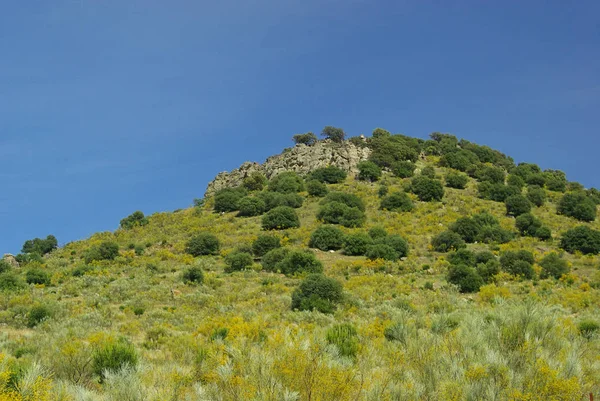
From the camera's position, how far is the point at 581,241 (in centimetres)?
3691

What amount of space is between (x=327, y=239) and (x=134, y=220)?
29.8m

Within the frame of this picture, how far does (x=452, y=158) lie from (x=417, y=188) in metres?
17.7

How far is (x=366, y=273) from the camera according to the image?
30625 millimetres

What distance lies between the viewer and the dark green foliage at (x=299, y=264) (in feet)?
100

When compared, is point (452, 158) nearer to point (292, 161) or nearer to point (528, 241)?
point (292, 161)

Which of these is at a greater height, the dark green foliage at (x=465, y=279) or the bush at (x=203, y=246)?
the bush at (x=203, y=246)

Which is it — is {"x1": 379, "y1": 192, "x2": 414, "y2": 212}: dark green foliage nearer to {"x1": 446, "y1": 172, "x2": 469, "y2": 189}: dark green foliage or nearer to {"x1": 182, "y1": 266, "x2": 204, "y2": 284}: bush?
{"x1": 446, "y1": 172, "x2": 469, "y2": 189}: dark green foliage

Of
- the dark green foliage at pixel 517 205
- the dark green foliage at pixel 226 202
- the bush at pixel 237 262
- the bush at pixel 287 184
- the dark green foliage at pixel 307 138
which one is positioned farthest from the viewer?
the dark green foliage at pixel 307 138

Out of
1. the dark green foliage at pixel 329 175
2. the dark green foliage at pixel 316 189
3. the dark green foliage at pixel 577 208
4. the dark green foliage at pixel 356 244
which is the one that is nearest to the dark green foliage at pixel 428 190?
the dark green foliage at pixel 329 175

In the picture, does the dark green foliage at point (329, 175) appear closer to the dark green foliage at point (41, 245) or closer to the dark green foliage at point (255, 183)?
the dark green foliage at point (255, 183)

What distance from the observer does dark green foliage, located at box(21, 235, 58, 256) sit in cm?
5734

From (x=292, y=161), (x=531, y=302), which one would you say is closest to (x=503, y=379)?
(x=531, y=302)

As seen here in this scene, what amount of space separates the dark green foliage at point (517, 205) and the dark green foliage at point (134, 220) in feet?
139

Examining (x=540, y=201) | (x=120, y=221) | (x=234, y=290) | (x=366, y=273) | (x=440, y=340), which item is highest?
(x=540, y=201)
